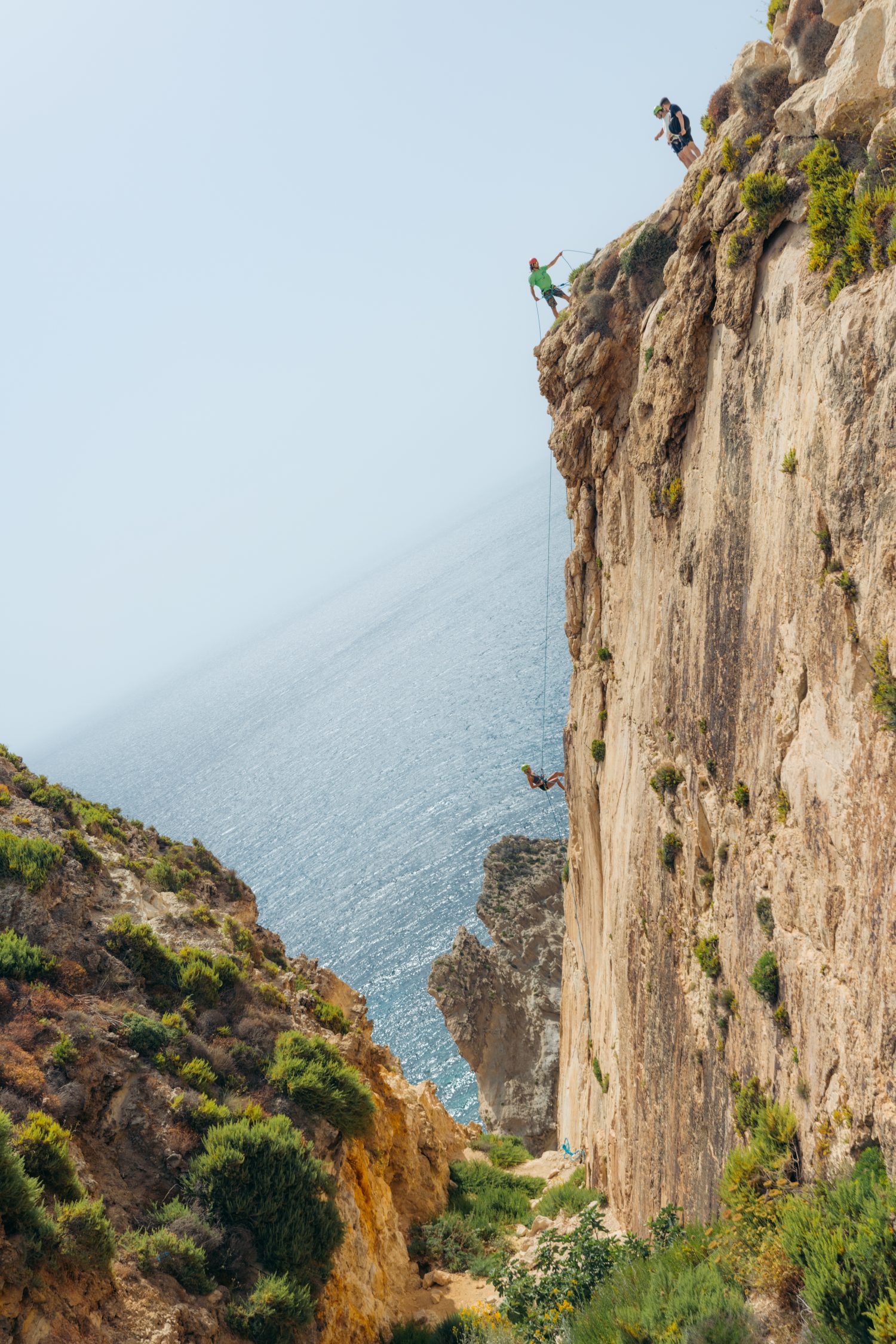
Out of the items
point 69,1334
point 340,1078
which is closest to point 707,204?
point 340,1078

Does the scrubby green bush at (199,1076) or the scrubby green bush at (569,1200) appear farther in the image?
the scrubby green bush at (569,1200)

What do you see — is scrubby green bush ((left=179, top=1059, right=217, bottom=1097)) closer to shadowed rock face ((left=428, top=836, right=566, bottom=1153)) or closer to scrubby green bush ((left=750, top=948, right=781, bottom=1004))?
scrubby green bush ((left=750, top=948, right=781, bottom=1004))

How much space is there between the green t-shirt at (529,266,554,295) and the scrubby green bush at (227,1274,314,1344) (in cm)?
2611

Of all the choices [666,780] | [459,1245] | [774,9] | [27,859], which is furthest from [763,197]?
[459,1245]

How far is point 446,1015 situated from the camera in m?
41.8

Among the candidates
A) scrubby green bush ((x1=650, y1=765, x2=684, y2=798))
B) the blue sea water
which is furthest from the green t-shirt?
the blue sea water

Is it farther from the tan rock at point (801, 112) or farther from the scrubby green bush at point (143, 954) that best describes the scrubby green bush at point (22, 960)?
the tan rock at point (801, 112)

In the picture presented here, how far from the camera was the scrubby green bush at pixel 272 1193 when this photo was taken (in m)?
13.5

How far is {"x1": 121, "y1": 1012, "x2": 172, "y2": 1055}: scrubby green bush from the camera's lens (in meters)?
15.5

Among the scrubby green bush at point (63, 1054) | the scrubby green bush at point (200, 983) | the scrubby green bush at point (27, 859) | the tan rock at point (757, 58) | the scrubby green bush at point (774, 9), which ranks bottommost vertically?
the scrubby green bush at point (200, 983)

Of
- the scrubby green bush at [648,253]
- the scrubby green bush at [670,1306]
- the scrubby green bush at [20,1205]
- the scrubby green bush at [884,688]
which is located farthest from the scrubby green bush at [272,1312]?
the scrubby green bush at [648,253]

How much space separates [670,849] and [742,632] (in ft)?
19.4

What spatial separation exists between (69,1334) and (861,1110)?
36.7ft

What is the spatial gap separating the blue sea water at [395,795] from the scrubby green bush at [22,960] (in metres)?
37.1
